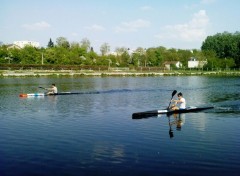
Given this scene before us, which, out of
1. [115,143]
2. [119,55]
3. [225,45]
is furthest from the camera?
[225,45]

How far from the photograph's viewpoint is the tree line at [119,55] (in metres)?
106

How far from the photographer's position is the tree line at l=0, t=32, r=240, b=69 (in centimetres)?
10550

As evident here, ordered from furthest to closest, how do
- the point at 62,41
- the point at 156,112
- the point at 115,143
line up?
the point at 62,41
the point at 156,112
the point at 115,143

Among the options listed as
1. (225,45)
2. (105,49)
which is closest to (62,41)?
(105,49)

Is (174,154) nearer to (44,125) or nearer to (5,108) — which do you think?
(44,125)

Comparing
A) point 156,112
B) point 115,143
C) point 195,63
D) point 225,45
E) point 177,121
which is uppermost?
point 225,45

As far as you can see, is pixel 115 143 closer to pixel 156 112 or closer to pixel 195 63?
pixel 156 112

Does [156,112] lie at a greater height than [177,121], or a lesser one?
greater

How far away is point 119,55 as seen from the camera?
5856 inches

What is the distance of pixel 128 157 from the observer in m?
15.2

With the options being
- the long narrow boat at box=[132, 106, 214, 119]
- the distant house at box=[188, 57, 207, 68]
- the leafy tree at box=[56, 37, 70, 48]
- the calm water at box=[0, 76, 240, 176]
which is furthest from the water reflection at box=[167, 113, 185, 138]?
the distant house at box=[188, 57, 207, 68]

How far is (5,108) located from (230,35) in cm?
15949

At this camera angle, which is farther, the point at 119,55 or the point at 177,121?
the point at 119,55

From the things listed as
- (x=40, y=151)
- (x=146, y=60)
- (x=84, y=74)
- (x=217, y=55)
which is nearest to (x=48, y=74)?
(x=84, y=74)
